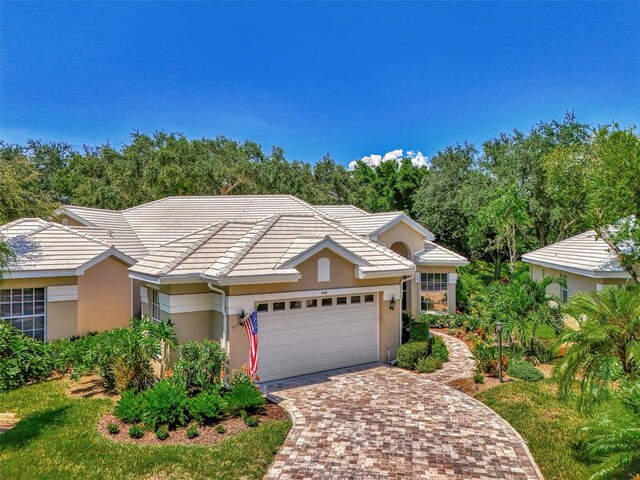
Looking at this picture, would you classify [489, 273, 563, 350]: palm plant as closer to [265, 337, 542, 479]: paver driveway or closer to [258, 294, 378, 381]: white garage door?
[265, 337, 542, 479]: paver driveway

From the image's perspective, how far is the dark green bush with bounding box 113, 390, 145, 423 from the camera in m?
8.58

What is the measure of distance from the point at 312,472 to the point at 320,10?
48.8 ft

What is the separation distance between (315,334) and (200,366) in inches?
143

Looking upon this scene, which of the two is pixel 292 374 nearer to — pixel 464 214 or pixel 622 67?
pixel 622 67

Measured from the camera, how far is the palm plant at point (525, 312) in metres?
13.9

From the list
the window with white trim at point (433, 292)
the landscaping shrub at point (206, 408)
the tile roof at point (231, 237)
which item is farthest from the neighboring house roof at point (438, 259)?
the landscaping shrub at point (206, 408)

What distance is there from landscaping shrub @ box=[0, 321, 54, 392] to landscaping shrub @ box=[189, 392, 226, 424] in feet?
20.5

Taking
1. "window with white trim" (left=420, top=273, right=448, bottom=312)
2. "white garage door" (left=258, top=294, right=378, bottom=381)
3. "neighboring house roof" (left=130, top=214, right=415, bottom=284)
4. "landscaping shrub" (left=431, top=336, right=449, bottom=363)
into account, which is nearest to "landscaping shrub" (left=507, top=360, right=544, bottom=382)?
"landscaping shrub" (left=431, top=336, right=449, bottom=363)

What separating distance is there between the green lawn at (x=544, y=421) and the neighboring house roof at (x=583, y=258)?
6.64 m

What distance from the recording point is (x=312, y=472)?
6941 mm

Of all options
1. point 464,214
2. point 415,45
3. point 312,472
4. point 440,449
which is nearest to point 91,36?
point 415,45

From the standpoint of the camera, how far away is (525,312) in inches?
563

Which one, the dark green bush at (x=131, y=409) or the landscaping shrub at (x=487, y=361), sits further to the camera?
the landscaping shrub at (x=487, y=361)

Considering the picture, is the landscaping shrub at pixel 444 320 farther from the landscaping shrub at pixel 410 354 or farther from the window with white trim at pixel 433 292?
the landscaping shrub at pixel 410 354
